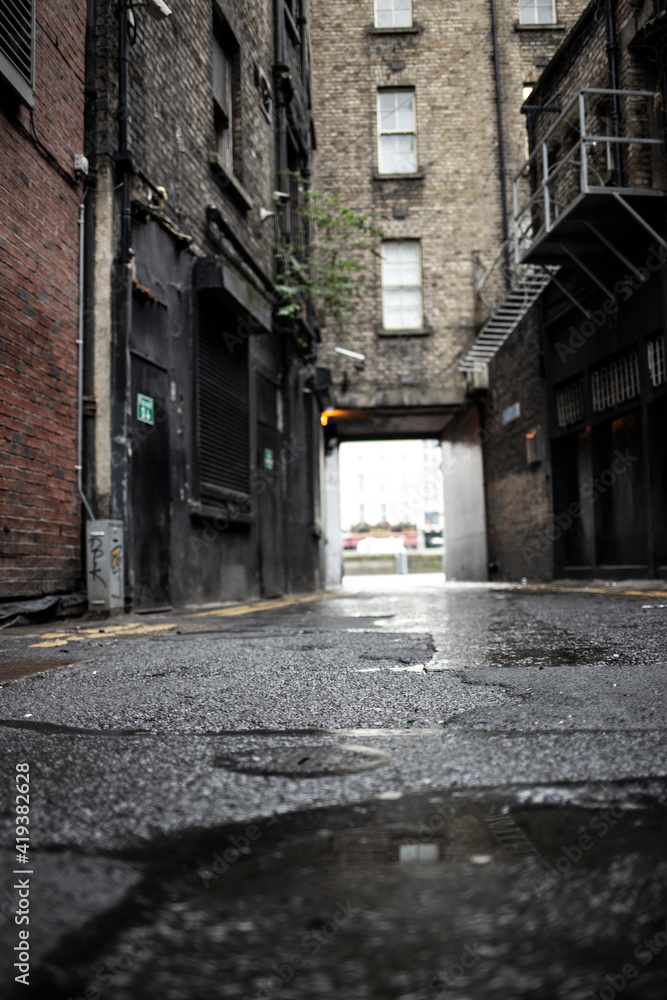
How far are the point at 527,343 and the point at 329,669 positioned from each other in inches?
544

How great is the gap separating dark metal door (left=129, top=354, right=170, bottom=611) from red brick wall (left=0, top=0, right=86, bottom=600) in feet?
2.23

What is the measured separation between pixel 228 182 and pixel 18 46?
4.55 metres

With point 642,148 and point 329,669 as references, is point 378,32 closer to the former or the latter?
point 642,148

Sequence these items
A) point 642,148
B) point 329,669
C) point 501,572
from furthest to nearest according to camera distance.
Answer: point 501,572, point 642,148, point 329,669

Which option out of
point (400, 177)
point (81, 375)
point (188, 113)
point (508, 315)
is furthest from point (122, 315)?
point (400, 177)

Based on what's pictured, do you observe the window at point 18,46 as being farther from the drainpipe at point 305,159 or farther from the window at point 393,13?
the window at point 393,13

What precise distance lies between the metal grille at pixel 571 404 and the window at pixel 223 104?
6.89 m

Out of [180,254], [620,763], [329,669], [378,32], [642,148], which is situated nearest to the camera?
[620,763]

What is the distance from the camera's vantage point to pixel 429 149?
1922 cm

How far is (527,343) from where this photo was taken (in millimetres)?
15758

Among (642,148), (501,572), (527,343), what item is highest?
(642,148)

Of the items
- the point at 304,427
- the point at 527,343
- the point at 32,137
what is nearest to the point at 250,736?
the point at 32,137

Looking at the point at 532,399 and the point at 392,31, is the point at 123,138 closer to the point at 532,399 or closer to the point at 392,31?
the point at 532,399

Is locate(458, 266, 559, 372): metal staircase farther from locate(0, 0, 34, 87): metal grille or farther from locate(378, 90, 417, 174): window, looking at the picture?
locate(0, 0, 34, 87): metal grille
